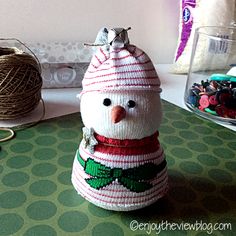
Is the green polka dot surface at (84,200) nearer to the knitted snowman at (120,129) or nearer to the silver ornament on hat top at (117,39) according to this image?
the knitted snowman at (120,129)

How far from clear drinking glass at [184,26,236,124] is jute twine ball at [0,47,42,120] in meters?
0.32

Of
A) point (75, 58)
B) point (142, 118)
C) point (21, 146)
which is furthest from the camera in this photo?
point (75, 58)

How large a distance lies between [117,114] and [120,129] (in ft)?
0.08

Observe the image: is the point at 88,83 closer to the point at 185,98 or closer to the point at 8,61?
the point at 8,61

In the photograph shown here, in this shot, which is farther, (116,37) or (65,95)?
(65,95)

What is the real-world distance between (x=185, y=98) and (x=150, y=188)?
0.39 metres

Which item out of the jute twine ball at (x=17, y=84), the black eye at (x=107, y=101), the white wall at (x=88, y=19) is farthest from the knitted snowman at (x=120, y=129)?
the white wall at (x=88, y=19)

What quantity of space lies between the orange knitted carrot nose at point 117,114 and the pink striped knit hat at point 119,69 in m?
0.02

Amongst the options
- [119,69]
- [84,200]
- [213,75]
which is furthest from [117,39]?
[213,75]

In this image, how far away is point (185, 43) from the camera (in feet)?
2.94

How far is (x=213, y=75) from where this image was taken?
2.54 ft

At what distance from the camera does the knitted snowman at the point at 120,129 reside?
40 centimetres

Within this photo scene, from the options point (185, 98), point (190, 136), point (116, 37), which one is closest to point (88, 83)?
point (116, 37)

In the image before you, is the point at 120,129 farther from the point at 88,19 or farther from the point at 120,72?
the point at 88,19
